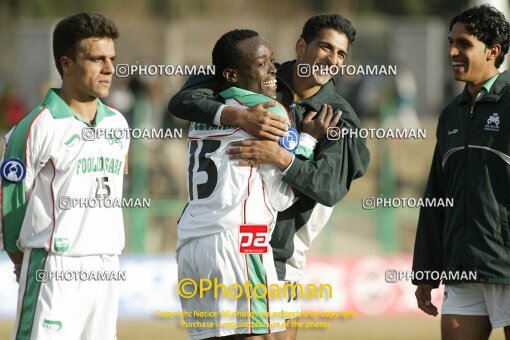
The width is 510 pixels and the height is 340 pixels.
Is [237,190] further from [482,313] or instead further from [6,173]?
[482,313]

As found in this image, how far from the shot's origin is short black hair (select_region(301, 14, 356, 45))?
608cm

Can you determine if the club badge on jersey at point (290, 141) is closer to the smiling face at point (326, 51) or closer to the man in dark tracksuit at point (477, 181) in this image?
the smiling face at point (326, 51)

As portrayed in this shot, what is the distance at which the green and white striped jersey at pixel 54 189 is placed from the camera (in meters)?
5.46

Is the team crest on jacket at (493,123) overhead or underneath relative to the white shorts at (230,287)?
overhead

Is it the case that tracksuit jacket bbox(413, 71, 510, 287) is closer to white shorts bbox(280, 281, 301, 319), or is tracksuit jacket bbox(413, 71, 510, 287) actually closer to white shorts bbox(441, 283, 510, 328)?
white shorts bbox(441, 283, 510, 328)

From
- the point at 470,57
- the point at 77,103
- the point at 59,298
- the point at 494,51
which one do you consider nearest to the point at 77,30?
the point at 77,103

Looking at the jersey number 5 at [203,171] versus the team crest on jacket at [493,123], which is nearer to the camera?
the jersey number 5 at [203,171]

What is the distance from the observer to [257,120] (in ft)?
17.5

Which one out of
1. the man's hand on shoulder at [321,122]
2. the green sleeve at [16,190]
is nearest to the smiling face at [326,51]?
the man's hand on shoulder at [321,122]

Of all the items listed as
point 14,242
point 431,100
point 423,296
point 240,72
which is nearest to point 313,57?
point 240,72

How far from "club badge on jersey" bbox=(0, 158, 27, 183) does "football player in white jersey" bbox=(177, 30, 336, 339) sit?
35.2 inches

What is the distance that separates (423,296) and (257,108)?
5.69 ft

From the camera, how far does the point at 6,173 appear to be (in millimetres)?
5418

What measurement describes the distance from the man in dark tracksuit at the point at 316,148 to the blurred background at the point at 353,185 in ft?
20.4
